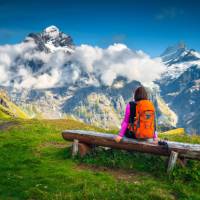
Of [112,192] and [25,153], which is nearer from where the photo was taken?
[112,192]

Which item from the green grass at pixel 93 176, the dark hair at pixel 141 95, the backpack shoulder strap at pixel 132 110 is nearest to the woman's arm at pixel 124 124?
the backpack shoulder strap at pixel 132 110

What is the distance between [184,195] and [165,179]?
231 centimetres

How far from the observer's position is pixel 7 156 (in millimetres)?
23062

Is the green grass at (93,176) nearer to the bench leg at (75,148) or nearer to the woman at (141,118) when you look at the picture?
the bench leg at (75,148)

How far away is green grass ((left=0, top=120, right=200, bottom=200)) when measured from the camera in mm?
14912

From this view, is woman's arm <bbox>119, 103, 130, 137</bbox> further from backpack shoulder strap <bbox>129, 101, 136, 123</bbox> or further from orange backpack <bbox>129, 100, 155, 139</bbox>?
orange backpack <bbox>129, 100, 155, 139</bbox>

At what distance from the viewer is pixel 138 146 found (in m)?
18.7

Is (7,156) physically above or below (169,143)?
A: below

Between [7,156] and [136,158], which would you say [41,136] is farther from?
[136,158]

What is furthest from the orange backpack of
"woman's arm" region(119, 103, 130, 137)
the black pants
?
the black pants

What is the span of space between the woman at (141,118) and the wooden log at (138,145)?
1.50 feet

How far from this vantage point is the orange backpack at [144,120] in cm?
1798

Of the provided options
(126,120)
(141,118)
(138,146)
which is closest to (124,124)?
(126,120)

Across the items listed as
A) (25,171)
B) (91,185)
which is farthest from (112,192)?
(25,171)
